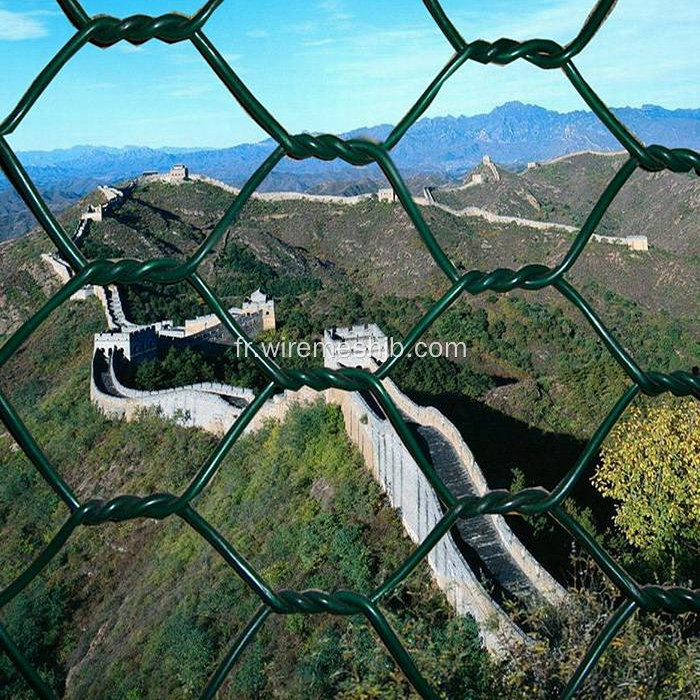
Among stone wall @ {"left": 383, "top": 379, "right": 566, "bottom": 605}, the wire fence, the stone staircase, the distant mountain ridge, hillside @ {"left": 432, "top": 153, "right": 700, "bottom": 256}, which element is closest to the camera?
the wire fence

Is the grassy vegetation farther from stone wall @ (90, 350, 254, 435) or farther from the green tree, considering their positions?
the green tree

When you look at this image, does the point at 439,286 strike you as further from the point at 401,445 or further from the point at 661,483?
the point at 661,483

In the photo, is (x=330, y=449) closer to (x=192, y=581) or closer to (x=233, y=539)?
(x=233, y=539)

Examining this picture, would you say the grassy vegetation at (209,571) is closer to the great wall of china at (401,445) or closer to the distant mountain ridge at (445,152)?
A: the great wall of china at (401,445)

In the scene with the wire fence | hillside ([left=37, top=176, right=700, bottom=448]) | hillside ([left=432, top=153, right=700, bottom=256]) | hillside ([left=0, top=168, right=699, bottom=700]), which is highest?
the wire fence

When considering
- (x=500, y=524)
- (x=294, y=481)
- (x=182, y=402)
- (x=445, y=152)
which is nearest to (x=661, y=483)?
(x=500, y=524)

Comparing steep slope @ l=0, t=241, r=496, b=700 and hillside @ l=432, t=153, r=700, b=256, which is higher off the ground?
steep slope @ l=0, t=241, r=496, b=700

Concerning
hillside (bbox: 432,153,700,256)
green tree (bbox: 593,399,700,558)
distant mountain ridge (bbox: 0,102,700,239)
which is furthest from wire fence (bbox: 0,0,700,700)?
distant mountain ridge (bbox: 0,102,700,239)

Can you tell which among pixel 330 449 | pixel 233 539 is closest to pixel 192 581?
pixel 233 539
